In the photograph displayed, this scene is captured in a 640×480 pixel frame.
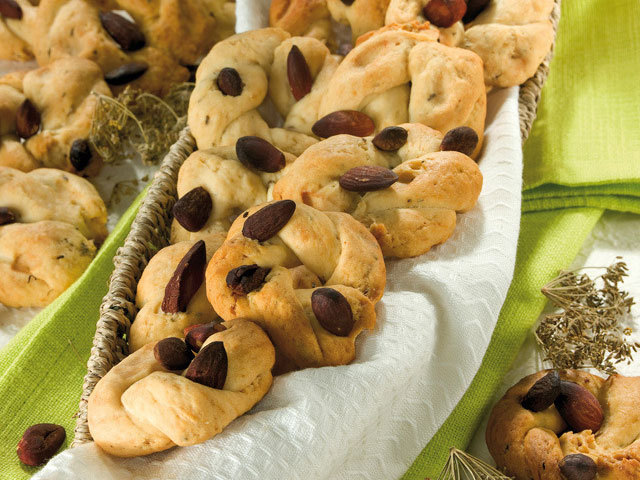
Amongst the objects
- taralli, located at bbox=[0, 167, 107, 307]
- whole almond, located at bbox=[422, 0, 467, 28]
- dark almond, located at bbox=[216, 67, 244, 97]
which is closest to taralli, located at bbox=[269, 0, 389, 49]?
whole almond, located at bbox=[422, 0, 467, 28]

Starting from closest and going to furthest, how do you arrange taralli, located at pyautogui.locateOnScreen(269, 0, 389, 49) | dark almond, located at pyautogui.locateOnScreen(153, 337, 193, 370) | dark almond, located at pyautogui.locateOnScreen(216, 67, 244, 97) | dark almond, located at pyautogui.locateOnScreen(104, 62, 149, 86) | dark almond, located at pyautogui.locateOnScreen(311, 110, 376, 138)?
dark almond, located at pyautogui.locateOnScreen(153, 337, 193, 370)
dark almond, located at pyautogui.locateOnScreen(311, 110, 376, 138)
dark almond, located at pyautogui.locateOnScreen(216, 67, 244, 97)
taralli, located at pyautogui.locateOnScreen(269, 0, 389, 49)
dark almond, located at pyautogui.locateOnScreen(104, 62, 149, 86)

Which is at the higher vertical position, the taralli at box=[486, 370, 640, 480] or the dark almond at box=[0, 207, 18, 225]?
the dark almond at box=[0, 207, 18, 225]

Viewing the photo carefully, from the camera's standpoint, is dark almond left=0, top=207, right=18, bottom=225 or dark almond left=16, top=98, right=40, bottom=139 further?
dark almond left=16, top=98, right=40, bottom=139

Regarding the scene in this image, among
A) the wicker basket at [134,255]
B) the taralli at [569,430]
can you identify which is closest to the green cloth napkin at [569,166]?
the taralli at [569,430]

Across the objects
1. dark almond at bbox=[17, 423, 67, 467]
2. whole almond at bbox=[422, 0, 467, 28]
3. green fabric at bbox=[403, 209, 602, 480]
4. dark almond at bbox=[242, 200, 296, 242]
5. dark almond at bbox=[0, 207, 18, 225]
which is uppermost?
whole almond at bbox=[422, 0, 467, 28]

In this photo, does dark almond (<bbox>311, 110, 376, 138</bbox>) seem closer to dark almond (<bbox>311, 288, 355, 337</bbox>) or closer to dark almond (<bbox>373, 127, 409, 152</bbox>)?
dark almond (<bbox>373, 127, 409, 152</bbox>)

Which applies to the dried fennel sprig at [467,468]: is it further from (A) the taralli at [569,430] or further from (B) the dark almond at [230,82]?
(B) the dark almond at [230,82]

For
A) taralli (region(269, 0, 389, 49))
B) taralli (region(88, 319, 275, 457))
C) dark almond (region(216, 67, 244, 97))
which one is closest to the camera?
taralli (region(88, 319, 275, 457))

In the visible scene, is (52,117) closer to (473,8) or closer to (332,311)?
(473,8)
